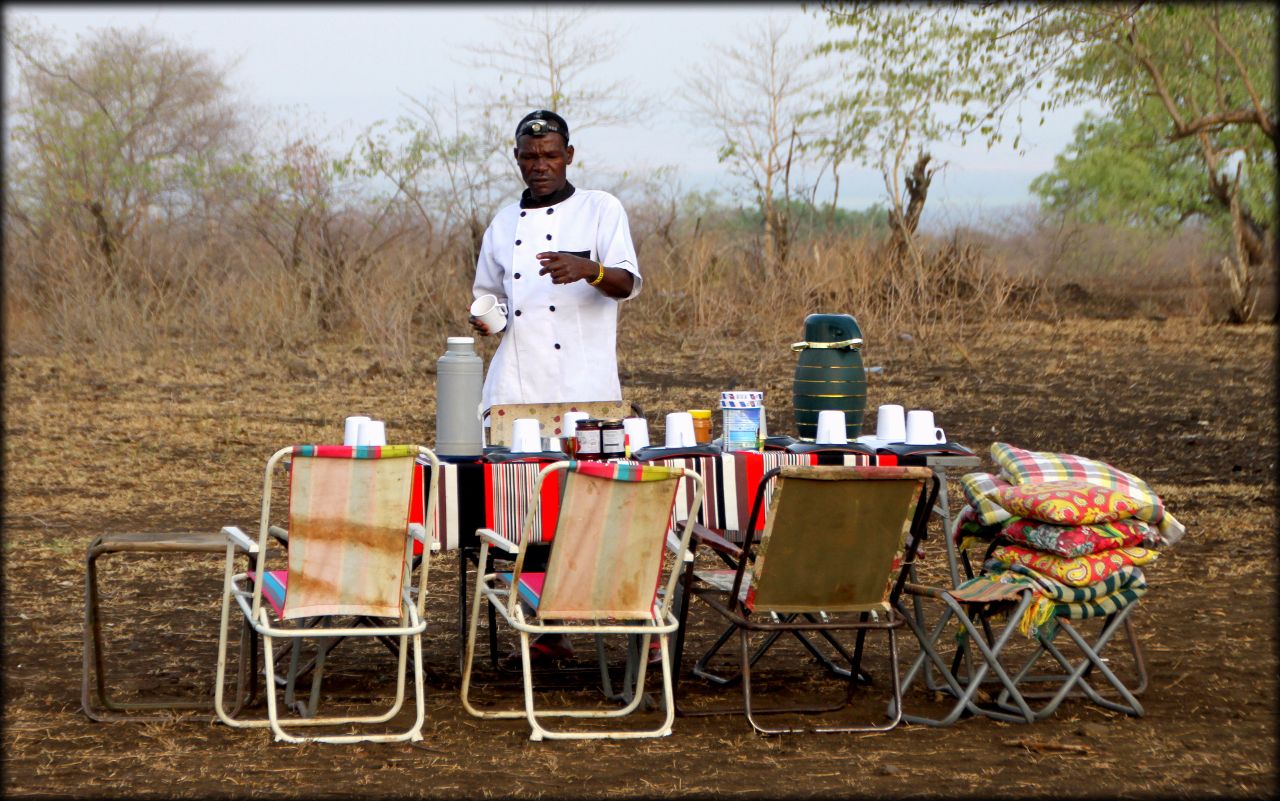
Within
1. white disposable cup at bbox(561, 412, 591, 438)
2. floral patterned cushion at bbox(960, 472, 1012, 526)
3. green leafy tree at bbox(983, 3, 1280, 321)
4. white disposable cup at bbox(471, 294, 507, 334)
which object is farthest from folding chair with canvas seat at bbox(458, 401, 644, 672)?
green leafy tree at bbox(983, 3, 1280, 321)

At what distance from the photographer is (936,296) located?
16.9 metres

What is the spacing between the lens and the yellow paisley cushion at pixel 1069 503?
4.28 metres

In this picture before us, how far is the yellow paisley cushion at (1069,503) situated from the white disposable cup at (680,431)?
968 millimetres

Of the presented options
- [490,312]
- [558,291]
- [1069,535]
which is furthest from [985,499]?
[490,312]

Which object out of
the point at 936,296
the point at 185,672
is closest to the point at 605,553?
the point at 185,672

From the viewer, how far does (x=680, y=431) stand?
4.68 meters

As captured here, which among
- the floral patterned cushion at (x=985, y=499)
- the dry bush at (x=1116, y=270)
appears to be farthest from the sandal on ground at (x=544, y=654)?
the dry bush at (x=1116, y=270)

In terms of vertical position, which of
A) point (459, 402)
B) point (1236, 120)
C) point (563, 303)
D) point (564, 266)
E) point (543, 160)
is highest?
point (1236, 120)

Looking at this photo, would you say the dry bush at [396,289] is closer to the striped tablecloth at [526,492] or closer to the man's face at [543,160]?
the man's face at [543,160]

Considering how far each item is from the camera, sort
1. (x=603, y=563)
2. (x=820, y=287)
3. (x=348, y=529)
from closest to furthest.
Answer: (x=348, y=529)
(x=603, y=563)
(x=820, y=287)

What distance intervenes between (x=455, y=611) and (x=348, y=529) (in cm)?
201

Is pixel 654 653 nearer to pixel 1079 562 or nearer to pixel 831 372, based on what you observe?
pixel 831 372

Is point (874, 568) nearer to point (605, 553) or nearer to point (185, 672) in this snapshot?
point (605, 553)

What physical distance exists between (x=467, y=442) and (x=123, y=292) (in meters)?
13.2
